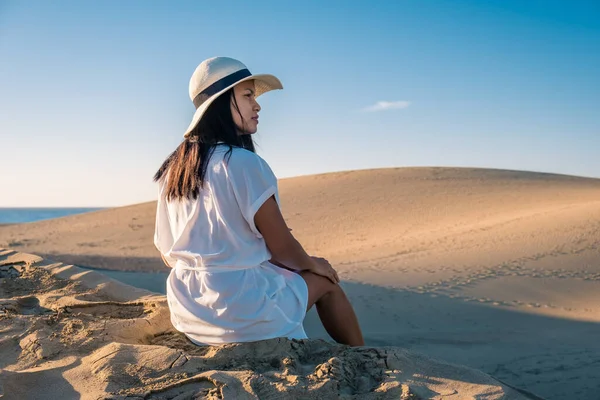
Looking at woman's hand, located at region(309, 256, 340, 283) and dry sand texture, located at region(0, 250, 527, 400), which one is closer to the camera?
dry sand texture, located at region(0, 250, 527, 400)

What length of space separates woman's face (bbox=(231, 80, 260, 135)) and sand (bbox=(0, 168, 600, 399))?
1.33 meters

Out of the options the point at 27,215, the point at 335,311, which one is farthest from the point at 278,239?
the point at 27,215

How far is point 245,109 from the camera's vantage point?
9.18ft

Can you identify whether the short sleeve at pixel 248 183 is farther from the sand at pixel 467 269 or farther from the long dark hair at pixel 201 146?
the sand at pixel 467 269

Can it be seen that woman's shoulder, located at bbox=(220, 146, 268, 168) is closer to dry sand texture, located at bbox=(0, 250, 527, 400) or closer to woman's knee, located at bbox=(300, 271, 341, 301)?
woman's knee, located at bbox=(300, 271, 341, 301)

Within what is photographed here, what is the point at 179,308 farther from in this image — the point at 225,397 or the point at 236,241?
the point at 225,397

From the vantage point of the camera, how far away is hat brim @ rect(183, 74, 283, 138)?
270 centimetres

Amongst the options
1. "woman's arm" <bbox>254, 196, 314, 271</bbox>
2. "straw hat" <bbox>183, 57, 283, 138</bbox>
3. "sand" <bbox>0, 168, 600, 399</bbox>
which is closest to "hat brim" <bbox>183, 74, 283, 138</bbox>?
"straw hat" <bbox>183, 57, 283, 138</bbox>

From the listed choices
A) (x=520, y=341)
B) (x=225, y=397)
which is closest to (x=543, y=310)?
(x=520, y=341)

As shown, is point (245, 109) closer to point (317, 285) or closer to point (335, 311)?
point (317, 285)

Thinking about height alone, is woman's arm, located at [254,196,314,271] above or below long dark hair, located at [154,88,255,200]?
below

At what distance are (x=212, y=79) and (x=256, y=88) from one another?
0.35 m

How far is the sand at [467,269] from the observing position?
4043mm

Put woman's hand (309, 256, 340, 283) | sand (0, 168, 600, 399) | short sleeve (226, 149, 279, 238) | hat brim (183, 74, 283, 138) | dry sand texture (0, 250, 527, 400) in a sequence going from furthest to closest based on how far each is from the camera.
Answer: sand (0, 168, 600, 399) → woman's hand (309, 256, 340, 283) → hat brim (183, 74, 283, 138) → short sleeve (226, 149, 279, 238) → dry sand texture (0, 250, 527, 400)
